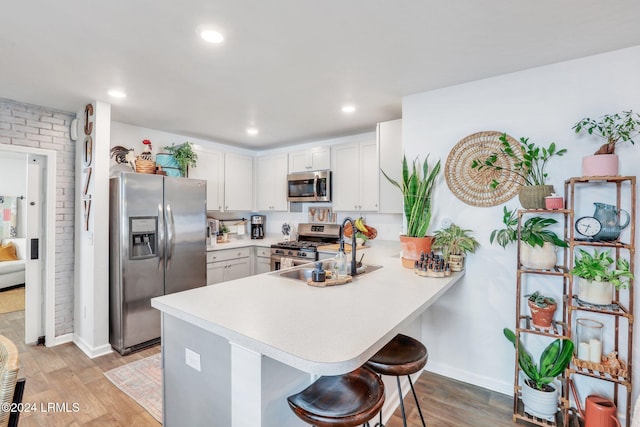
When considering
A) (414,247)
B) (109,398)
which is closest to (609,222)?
(414,247)

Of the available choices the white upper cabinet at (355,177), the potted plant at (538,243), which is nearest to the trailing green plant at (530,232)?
the potted plant at (538,243)

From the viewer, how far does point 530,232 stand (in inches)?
78.9

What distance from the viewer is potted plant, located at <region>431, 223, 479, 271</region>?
2.35m

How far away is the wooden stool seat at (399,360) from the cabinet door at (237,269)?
2.93m

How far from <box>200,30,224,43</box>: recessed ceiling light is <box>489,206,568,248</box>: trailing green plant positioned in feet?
7.31

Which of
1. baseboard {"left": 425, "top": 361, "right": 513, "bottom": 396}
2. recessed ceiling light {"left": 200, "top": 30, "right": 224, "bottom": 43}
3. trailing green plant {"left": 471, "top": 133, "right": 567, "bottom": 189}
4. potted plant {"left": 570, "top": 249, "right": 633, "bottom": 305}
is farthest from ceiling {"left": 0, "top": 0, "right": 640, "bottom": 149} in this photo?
baseboard {"left": 425, "top": 361, "right": 513, "bottom": 396}

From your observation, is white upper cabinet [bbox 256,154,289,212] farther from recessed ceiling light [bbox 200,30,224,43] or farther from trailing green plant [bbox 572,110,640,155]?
trailing green plant [bbox 572,110,640,155]

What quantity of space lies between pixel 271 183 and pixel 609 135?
155 inches

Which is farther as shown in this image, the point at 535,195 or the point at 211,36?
the point at 535,195

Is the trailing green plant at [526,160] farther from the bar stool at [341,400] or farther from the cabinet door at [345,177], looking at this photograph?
the cabinet door at [345,177]

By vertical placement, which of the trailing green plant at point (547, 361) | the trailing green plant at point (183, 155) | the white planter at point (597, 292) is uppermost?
the trailing green plant at point (183, 155)

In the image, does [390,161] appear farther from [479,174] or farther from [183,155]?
[183,155]

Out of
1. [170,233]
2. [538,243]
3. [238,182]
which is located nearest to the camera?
[538,243]

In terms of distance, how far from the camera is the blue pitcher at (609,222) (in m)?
1.82
